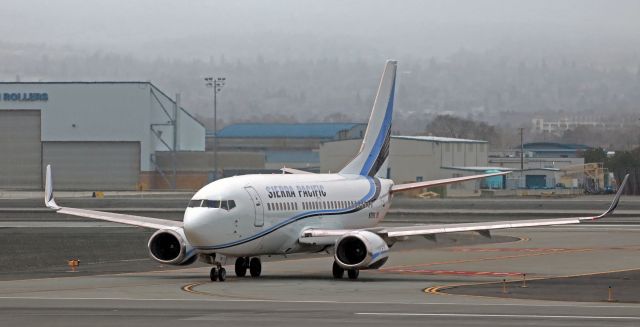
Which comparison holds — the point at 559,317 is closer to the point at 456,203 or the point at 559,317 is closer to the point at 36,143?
the point at 456,203

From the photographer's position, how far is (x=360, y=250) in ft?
145

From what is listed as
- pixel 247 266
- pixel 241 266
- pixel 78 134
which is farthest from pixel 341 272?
pixel 78 134

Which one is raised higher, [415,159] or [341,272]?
[415,159]

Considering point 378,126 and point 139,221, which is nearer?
point 139,221

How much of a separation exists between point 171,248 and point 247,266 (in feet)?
9.84

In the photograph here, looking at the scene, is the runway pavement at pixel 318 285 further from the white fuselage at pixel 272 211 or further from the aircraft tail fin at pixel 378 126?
the aircraft tail fin at pixel 378 126

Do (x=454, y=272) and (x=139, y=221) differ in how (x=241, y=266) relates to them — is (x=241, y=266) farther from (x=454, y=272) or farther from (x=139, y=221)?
(x=454, y=272)

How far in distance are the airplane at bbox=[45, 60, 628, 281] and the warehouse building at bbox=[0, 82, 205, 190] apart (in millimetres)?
106686

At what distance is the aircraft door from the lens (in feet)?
144

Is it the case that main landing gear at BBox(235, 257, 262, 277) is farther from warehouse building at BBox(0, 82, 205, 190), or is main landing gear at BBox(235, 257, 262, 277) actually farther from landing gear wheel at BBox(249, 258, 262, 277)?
warehouse building at BBox(0, 82, 205, 190)

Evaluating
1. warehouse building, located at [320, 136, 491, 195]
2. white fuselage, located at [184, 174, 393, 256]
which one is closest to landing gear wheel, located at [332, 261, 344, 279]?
white fuselage, located at [184, 174, 393, 256]

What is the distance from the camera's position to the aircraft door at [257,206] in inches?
1725

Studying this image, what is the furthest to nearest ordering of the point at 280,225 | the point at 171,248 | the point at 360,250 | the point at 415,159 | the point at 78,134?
the point at 78,134 → the point at 415,159 → the point at 171,248 → the point at 280,225 → the point at 360,250

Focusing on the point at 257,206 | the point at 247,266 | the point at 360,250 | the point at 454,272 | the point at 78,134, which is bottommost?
the point at 454,272
